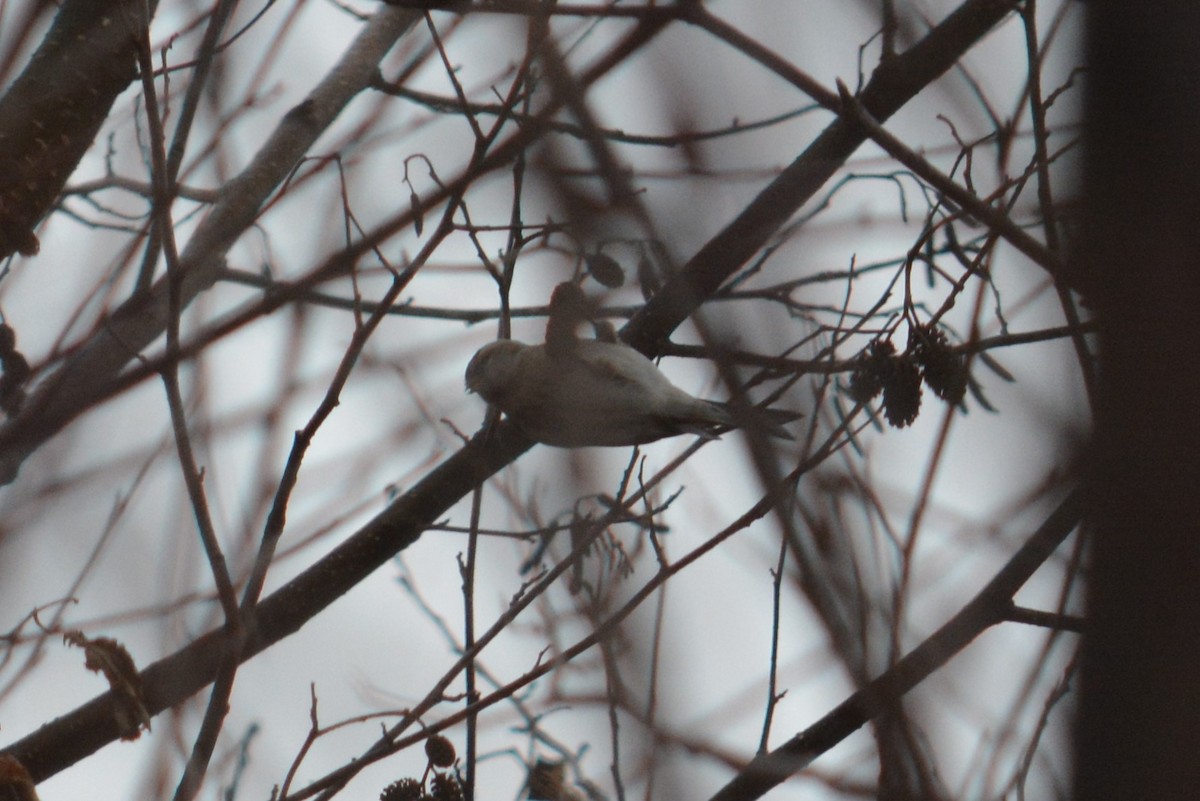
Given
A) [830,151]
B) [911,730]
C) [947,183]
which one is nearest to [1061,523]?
[947,183]

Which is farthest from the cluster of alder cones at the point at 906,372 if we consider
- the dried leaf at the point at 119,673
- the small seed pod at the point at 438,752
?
the dried leaf at the point at 119,673

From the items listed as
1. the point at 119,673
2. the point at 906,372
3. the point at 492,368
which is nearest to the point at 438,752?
the point at 119,673

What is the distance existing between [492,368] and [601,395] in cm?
31

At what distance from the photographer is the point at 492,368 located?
3162 mm

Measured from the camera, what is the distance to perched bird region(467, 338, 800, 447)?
304 cm

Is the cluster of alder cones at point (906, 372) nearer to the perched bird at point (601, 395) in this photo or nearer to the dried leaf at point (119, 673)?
the perched bird at point (601, 395)

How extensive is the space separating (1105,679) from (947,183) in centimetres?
124

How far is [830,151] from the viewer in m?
→ 2.44

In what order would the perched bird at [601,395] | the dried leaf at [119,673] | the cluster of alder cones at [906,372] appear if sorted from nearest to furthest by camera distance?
the dried leaf at [119,673] < the cluster of alder cones at [906,372] < the perched bird at [601,395]

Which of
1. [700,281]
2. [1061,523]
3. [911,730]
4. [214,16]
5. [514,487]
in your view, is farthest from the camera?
[514,487]

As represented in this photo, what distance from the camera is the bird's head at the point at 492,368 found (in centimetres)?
306

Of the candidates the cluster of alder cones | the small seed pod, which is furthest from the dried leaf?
the cluster of alder cones

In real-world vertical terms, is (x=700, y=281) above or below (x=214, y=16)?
above

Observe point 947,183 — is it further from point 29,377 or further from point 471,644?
point 29,377
